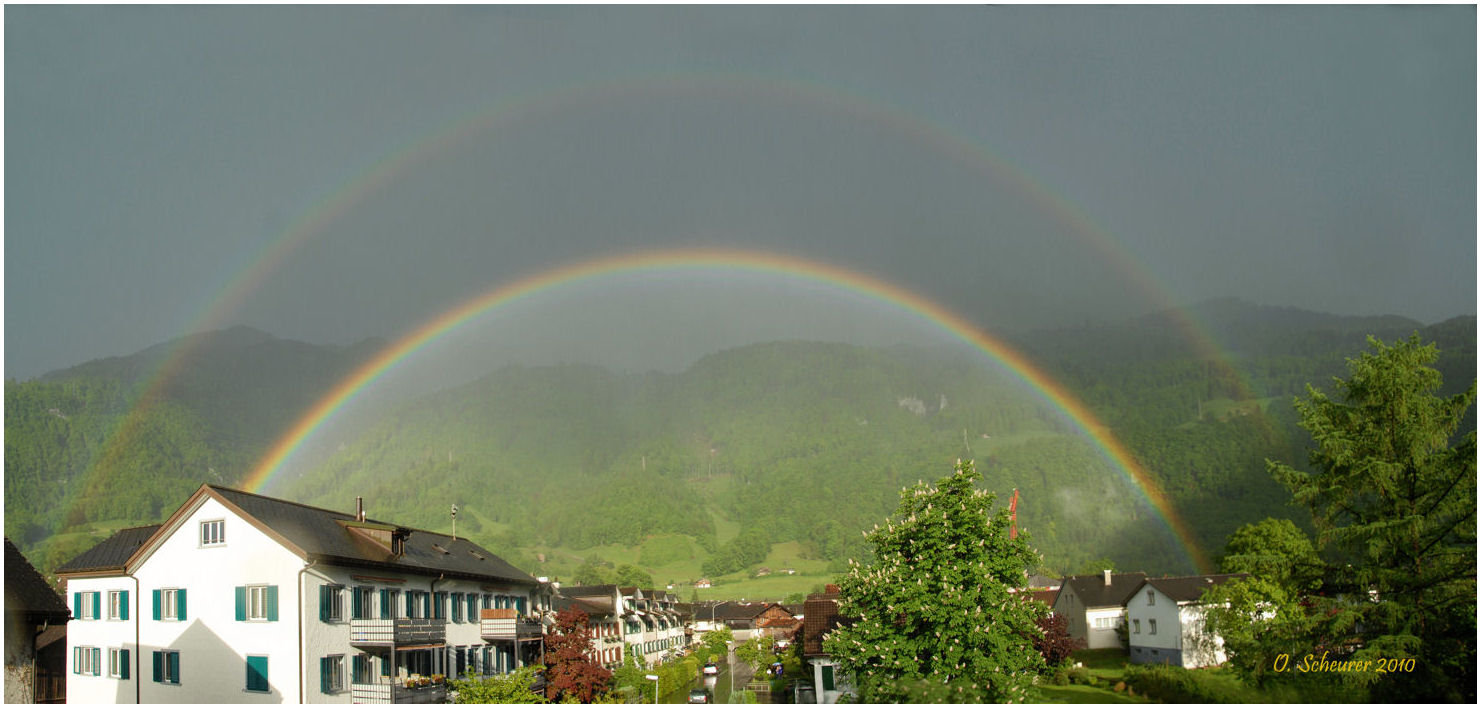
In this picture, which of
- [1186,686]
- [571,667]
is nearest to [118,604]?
[571,667]

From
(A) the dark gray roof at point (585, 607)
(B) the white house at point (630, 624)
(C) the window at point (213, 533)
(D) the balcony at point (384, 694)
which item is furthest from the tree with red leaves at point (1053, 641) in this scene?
(C) the window at point (213, 533)

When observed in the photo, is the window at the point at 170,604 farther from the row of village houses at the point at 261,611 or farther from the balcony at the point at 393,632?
the balcony at the point at 393,632

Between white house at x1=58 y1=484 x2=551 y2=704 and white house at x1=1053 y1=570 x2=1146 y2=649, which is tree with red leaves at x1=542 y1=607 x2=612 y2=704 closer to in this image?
white house at x1=58 y1=484 x2=551 y2=704

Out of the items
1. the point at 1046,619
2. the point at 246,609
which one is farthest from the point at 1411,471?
the point at 246,609

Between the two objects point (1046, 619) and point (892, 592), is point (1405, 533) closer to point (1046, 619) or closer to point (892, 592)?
point (892, 592)

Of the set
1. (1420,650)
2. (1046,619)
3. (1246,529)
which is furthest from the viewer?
(1246,529)

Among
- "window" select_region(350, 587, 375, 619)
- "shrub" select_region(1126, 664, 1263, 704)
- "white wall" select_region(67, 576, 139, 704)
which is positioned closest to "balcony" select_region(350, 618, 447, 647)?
"window" select_region(350, 587, 375, 619)
